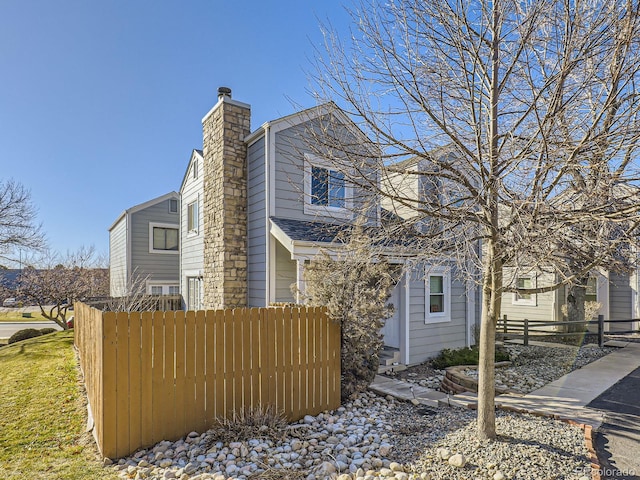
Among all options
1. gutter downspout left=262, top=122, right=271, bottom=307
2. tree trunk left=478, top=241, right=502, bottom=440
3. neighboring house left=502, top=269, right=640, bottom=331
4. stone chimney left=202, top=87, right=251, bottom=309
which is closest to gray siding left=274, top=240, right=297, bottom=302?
gutter downspout left=262, top=122, right=271, bottom=307

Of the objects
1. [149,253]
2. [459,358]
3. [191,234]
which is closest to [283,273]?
[459,358]

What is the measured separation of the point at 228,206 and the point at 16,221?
54.3 feet

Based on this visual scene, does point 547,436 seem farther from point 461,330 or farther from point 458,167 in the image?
point 461,330

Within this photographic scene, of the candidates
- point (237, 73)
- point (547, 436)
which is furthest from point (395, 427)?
point (237, 73)

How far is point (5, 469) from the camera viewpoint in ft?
13.3

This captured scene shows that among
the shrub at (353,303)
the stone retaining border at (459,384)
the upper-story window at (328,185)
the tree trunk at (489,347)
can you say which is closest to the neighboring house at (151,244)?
the upper-story window at (328,185)

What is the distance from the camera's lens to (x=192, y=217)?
12.8 meters

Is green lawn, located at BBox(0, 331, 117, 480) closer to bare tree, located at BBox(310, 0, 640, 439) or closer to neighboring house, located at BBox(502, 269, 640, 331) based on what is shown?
bare tree, located at BBox(310, 0, 640, 439)

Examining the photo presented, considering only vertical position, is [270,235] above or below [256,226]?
below

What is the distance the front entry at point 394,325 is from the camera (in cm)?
977

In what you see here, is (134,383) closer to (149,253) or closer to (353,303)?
(353,303)

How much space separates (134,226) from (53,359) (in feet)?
30.6

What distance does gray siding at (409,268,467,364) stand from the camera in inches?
385

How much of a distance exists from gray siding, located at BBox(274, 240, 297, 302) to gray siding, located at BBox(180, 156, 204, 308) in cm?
361
